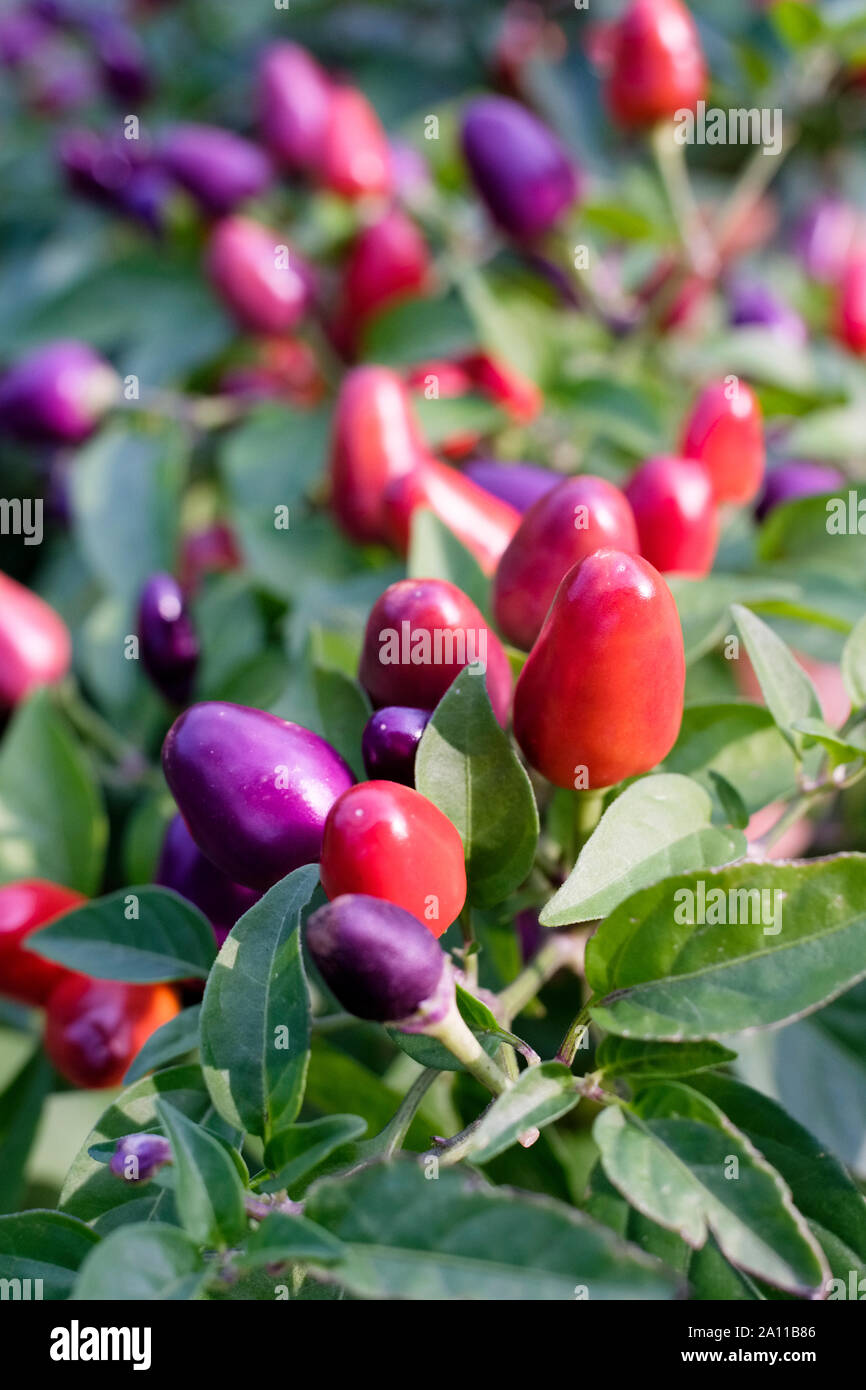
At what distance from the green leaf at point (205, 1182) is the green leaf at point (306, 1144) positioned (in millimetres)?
18

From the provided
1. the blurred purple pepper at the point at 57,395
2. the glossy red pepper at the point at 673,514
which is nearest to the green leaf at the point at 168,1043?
the glossy red pepper at the point at 673,514

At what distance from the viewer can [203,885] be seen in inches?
21.7

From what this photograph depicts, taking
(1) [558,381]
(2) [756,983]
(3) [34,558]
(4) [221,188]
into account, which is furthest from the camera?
(3) [34,558]

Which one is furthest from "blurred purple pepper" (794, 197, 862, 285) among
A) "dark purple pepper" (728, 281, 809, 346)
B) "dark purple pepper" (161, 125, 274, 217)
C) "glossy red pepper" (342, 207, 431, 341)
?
"dark purple pepper" (161, 125, 274, 217)

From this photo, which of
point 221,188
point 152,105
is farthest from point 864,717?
point 152,105

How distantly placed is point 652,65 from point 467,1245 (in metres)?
0.92

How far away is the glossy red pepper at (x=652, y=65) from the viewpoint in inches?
36.4

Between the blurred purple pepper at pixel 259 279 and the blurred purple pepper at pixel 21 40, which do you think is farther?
the blurred purple pepper at pixel 21 40

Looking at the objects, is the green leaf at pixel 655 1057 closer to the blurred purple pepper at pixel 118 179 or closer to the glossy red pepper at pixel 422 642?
the glossy red pepper at pixel 422 642

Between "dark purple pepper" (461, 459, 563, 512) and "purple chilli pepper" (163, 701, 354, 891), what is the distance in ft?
1.00

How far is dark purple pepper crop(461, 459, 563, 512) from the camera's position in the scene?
2.34 feet

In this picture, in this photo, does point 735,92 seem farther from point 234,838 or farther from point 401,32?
point 234,838
